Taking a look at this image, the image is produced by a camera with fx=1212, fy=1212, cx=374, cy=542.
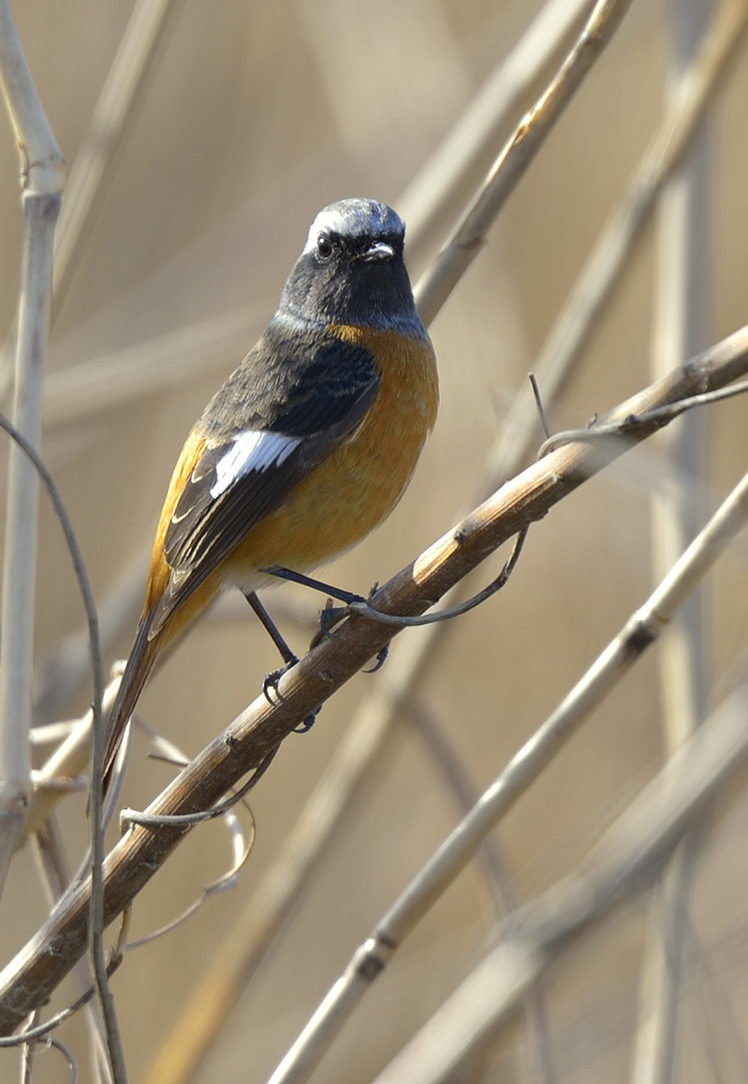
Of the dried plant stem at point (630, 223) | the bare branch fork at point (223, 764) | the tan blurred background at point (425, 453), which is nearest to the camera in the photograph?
the bare branch fork at point (223, 764)

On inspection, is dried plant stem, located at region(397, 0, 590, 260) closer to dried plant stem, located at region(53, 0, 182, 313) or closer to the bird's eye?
the bird's eye

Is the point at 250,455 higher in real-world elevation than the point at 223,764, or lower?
higher

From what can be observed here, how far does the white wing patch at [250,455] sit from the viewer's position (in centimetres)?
235

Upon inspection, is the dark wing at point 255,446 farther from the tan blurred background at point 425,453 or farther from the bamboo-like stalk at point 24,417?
the tan blurred background at point 425,453

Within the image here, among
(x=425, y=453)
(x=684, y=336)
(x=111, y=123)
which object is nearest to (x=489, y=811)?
(x=684, y=336)

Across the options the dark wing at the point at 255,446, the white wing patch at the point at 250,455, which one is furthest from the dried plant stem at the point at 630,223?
the white wing patch at the point at 250,455

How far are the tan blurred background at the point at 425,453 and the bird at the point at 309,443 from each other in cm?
79

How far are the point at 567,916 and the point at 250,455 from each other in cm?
106

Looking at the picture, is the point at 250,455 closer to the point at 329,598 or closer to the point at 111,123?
the point at 329,598

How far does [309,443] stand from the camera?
2.42 meters

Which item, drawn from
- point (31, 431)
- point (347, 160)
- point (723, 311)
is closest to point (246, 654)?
point (347, 160)

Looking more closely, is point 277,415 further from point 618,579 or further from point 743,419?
point 743,419

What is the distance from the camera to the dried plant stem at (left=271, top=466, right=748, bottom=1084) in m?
1.78

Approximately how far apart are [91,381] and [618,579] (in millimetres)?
1822
